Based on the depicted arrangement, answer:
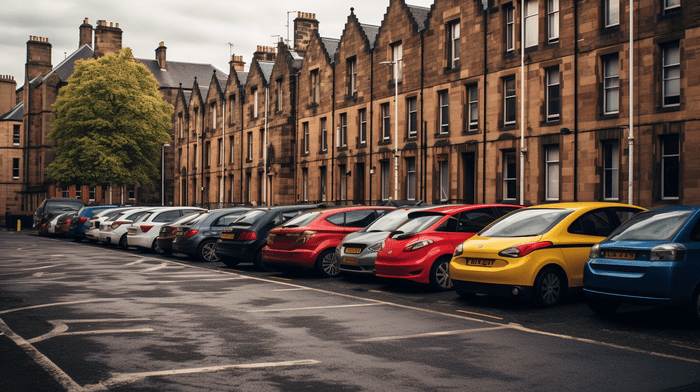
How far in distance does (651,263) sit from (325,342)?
4128 millimetres

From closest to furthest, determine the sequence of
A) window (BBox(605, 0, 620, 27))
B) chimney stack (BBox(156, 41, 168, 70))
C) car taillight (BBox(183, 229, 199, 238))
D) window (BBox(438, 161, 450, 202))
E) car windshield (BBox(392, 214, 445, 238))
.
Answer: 1. car windshield (BBox(392, 214, 445, 238))
2. car taillight (BBox(183, 229, 199, 238))
3. window (BBox(605, 0, 620, 27))
4. window (BBox(438, 161, 450, 202))
5. chimney stack (BBox(156, 41, 168, 70))

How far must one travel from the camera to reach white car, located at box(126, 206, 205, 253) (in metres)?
23.6

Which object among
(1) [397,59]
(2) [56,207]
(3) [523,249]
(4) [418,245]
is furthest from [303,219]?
(2) [56,207]

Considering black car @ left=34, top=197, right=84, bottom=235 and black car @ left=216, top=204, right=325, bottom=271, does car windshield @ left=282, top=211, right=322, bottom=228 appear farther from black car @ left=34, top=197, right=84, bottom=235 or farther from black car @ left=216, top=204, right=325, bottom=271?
black car @ left=34, top=197, right=84, bottom=235

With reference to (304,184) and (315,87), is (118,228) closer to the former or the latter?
(304,184)

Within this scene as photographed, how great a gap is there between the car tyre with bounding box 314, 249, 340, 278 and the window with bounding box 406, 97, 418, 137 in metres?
19.6

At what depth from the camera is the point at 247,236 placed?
17.1 metres

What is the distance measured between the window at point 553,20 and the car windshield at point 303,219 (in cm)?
1506

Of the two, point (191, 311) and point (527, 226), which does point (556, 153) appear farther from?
point (191, 311)

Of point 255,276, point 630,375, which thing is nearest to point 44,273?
point 255,276

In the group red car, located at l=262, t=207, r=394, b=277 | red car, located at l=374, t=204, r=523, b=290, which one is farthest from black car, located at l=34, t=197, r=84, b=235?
red car, located at l=374, t=204, r=523, b=290

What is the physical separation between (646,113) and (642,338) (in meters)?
16.7

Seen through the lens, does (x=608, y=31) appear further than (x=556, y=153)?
No

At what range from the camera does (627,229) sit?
31.0ft
